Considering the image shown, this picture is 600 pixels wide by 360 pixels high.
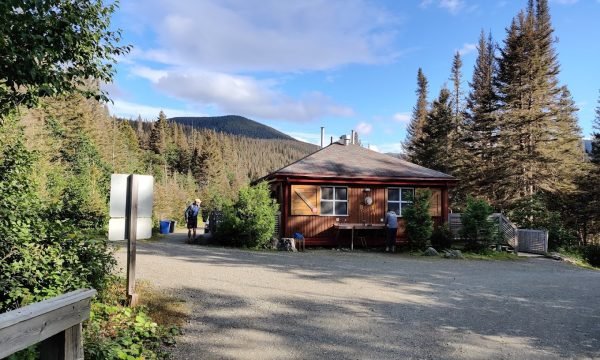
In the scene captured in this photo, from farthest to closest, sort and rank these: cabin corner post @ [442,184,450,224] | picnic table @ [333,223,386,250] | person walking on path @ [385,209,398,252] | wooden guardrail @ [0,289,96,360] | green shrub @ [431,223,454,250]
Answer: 1. cabin corner post @ [442,184,450,224]
2. picnic table @ [333,223,386,250]
3. green shrub @ [431,223,454,250]
4. person walking on path @ [385,209,398,252]
5. wooden guardrail @ [0,289,96,360]

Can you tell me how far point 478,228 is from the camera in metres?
16.3

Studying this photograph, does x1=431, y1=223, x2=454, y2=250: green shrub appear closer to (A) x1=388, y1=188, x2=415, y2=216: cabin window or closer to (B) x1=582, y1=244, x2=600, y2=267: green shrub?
(A) x1=388, y1=188, x2=415, y2=216: cabin window

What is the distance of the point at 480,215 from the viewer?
16.4 m

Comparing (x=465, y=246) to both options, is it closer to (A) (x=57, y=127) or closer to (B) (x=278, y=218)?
(B) (x=278, y=218)

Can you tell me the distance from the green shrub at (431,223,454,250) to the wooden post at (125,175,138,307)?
1320cm

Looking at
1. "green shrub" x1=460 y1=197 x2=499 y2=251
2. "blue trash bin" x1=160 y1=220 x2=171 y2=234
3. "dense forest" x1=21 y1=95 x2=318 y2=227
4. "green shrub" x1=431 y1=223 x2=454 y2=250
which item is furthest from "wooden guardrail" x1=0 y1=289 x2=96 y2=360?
"blue trash bin" x1=160 y1=220 x2=171 y2=234

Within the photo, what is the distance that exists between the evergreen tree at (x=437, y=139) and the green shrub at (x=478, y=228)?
775 inches

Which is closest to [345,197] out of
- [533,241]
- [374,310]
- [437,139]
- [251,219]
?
[251,219]

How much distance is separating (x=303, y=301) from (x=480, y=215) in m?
11.4

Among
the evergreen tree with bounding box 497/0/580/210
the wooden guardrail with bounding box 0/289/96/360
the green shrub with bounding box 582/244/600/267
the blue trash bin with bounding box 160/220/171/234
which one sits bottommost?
the green shrub with bounding box 582/244/600/267

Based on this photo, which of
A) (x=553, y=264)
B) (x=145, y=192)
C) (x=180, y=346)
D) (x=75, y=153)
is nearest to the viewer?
(x=180, y=346)

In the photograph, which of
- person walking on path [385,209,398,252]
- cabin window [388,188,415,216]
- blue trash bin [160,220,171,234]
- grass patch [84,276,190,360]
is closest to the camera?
grass patch [84,276,190,360]

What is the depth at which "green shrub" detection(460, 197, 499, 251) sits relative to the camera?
53.3 ft

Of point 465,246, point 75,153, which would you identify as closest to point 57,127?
point 75,153
